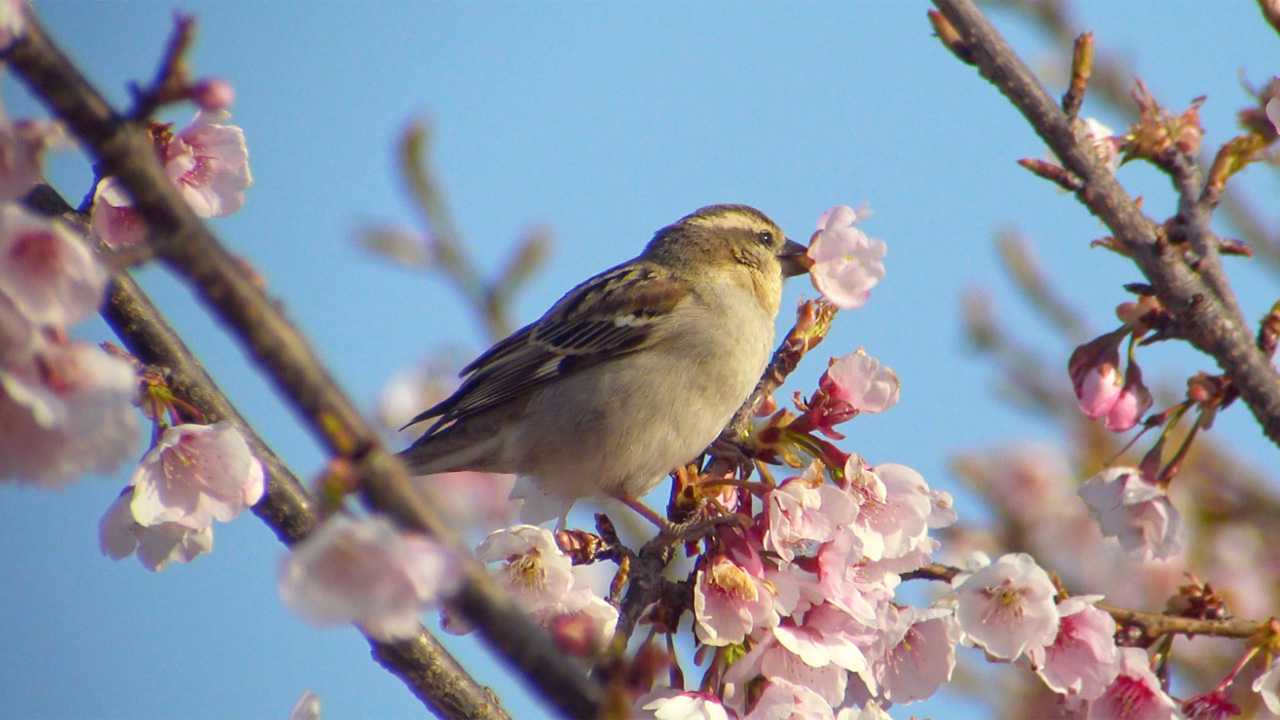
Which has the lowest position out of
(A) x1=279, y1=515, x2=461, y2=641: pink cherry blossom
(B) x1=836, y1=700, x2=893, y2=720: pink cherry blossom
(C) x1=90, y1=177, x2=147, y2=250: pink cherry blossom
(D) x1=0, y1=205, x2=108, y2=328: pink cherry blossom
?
(B) x1=836, y1=700, x2=893, y2=720: pink cherry blossom

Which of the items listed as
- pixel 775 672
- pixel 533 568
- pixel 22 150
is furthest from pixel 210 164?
pixel 775 672

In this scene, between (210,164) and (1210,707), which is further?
(210,164)

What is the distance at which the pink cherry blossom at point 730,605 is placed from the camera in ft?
9.43

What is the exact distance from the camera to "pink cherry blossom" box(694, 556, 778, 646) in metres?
2.88

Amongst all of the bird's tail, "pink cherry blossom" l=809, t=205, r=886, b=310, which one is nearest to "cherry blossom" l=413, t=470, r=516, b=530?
the bird's tail

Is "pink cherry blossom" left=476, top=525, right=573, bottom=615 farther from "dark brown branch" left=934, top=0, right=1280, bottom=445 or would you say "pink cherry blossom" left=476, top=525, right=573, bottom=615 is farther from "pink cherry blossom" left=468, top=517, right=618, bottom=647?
"dark brown branch" left=934, top=0, right=1280, bottom=445

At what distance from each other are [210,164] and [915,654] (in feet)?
7.19

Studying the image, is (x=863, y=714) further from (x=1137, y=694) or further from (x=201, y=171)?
(x=201, y=171)

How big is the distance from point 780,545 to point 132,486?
1.47 metres

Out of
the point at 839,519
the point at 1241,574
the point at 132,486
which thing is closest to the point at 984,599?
the point at 839,519

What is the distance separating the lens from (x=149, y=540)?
2.87 meters

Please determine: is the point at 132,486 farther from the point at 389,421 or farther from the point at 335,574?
the point at 389,421

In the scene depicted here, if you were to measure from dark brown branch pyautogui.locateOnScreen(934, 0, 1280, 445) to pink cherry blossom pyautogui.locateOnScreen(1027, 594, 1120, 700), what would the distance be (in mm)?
569

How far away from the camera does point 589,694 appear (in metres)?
1.45
